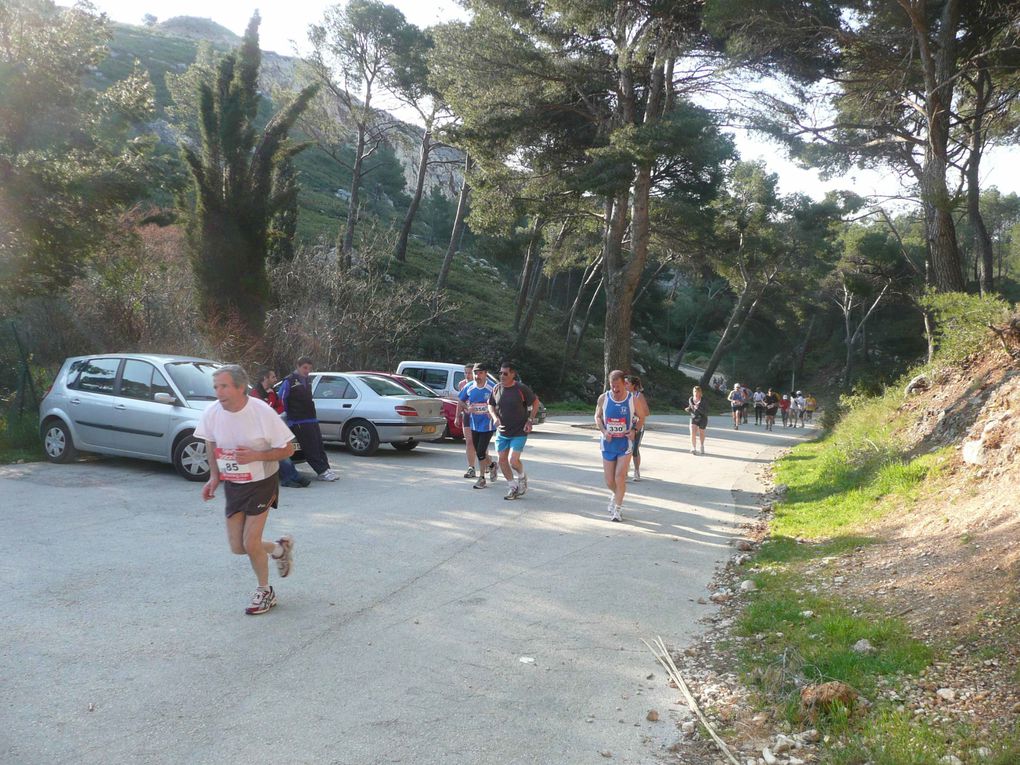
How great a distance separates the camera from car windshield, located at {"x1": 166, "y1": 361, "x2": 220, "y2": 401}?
10828 mm

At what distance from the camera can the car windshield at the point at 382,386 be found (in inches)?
583

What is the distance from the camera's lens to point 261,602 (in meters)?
5.35

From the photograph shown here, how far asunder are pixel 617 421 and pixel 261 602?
5.19 m

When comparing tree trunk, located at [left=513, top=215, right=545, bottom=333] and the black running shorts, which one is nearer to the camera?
the black running shorts

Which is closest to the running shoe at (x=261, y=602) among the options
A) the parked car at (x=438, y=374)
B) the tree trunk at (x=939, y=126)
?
the tree trunk at (x=939, y=126)

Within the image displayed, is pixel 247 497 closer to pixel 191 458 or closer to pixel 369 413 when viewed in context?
pixel 191 458

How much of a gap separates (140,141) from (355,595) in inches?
499

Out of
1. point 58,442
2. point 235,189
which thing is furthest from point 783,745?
point 235,189

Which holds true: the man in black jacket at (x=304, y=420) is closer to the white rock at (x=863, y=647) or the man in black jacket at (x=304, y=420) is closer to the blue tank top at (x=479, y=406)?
the blue tank top at (x=479, y=406)

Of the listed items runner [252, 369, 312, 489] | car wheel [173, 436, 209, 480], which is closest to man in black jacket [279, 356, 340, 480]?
runner [252, 369, 312, 489]

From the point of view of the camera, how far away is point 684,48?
19.5 meters

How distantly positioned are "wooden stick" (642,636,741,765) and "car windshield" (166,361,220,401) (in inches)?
302

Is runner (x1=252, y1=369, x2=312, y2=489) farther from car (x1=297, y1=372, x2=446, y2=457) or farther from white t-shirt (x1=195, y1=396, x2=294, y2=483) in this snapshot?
white t-shirt (x1=195, y1=396, x2=294, y2=483)

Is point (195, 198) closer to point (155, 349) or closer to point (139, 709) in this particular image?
point (155, 349)
